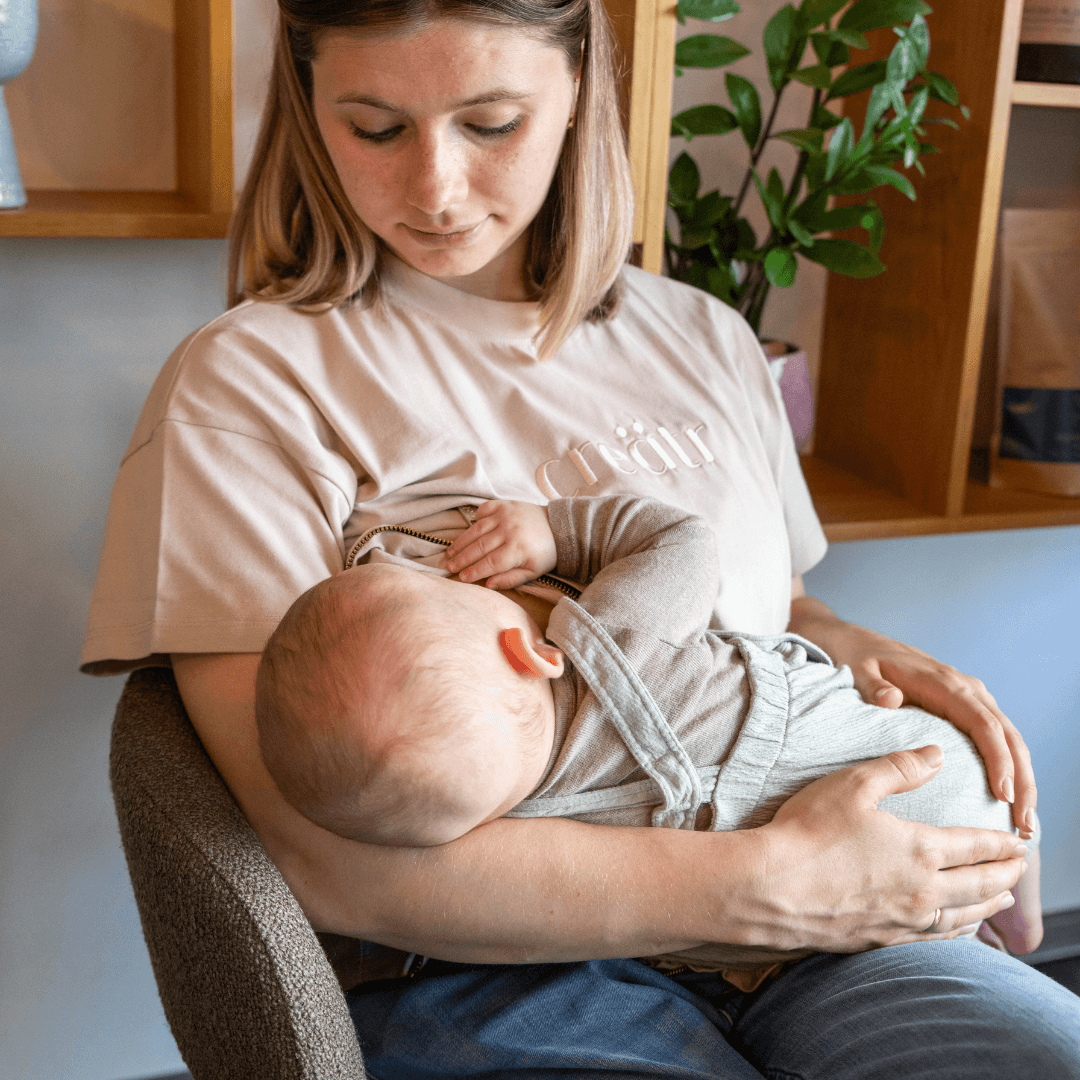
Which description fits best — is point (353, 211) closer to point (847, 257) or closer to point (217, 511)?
point (217, 511)

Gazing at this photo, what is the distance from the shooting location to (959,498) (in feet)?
5.94

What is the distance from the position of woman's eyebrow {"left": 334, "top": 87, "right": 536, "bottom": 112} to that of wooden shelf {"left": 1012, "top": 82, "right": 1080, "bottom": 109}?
38.8 inches

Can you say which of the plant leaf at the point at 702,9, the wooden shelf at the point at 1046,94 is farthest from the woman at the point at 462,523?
the wooden shelf at the point at 1046,94

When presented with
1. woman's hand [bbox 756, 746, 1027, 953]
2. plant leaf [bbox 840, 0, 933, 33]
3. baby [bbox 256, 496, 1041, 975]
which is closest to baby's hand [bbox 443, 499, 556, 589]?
baby [bbox 256, 496, 1041, 975]

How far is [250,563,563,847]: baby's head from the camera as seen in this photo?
87cm

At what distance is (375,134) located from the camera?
110cm

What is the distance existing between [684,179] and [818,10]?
0.30m

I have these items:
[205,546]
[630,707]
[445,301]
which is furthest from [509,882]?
[445,301]

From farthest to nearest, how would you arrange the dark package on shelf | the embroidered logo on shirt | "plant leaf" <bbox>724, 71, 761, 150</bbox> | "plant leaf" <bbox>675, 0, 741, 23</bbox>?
the dark package on shelf → "plant leaf" <bbox>724, 71, 761, 150</bbox> → "plant leaf" <bbox>675, 0, 741, 23</bbox> → the embroidered logo on shirt

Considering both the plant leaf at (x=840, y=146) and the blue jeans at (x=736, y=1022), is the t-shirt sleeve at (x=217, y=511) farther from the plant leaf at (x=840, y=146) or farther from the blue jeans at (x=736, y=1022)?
the plant leaf at (x=840, y=146)

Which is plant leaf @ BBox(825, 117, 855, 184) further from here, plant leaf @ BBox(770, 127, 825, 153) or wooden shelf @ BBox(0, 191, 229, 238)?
wooden shelf @ BBox(0, 191, 229, 238)

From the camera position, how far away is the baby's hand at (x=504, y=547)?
1064 millimetres

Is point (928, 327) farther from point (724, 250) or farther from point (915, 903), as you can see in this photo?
point (915, 903)

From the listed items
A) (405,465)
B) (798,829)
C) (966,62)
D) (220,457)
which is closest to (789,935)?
(798,829)
